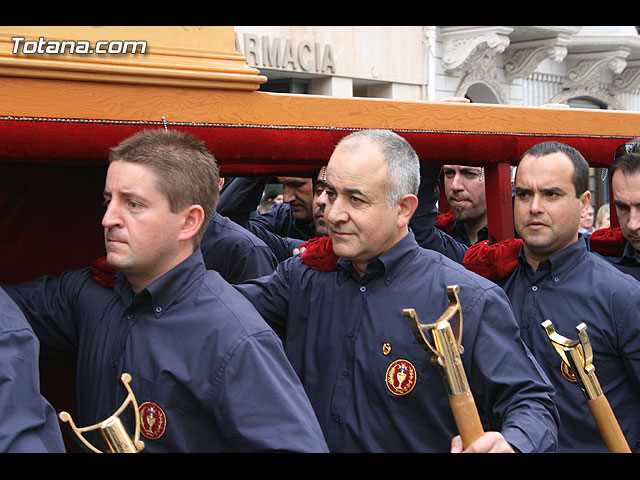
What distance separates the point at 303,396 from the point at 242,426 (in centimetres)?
18

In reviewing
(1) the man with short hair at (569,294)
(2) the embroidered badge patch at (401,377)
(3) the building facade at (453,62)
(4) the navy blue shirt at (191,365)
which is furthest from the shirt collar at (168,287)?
(3) the building facade at (453,62)

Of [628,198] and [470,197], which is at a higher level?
[470,197]

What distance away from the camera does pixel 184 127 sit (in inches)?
87.3

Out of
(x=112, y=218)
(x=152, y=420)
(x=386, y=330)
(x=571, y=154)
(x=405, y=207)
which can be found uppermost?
(x=571, y=154)

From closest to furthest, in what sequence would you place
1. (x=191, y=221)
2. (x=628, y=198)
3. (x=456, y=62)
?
(x=191, y=221) < (x=628, y=198) < (x=456, y=62)

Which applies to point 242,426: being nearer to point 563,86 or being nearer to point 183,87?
point 183,87

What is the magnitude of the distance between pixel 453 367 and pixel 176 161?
83cm

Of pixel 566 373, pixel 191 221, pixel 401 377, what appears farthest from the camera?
Result: pixel 566 373

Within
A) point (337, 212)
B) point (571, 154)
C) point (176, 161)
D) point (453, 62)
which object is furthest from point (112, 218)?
point (453, 62)

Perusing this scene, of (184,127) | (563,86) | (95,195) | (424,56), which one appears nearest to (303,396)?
(184,127)

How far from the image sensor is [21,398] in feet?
4.96

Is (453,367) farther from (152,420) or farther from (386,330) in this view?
(152,420)

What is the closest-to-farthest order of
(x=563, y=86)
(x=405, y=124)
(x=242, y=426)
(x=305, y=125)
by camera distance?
1. (x=242, y=426)
2. (x=305, y=125)
3. (x=405, y=124)
4. (x=563, y=86)

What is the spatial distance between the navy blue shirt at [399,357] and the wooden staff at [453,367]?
0.20 m
